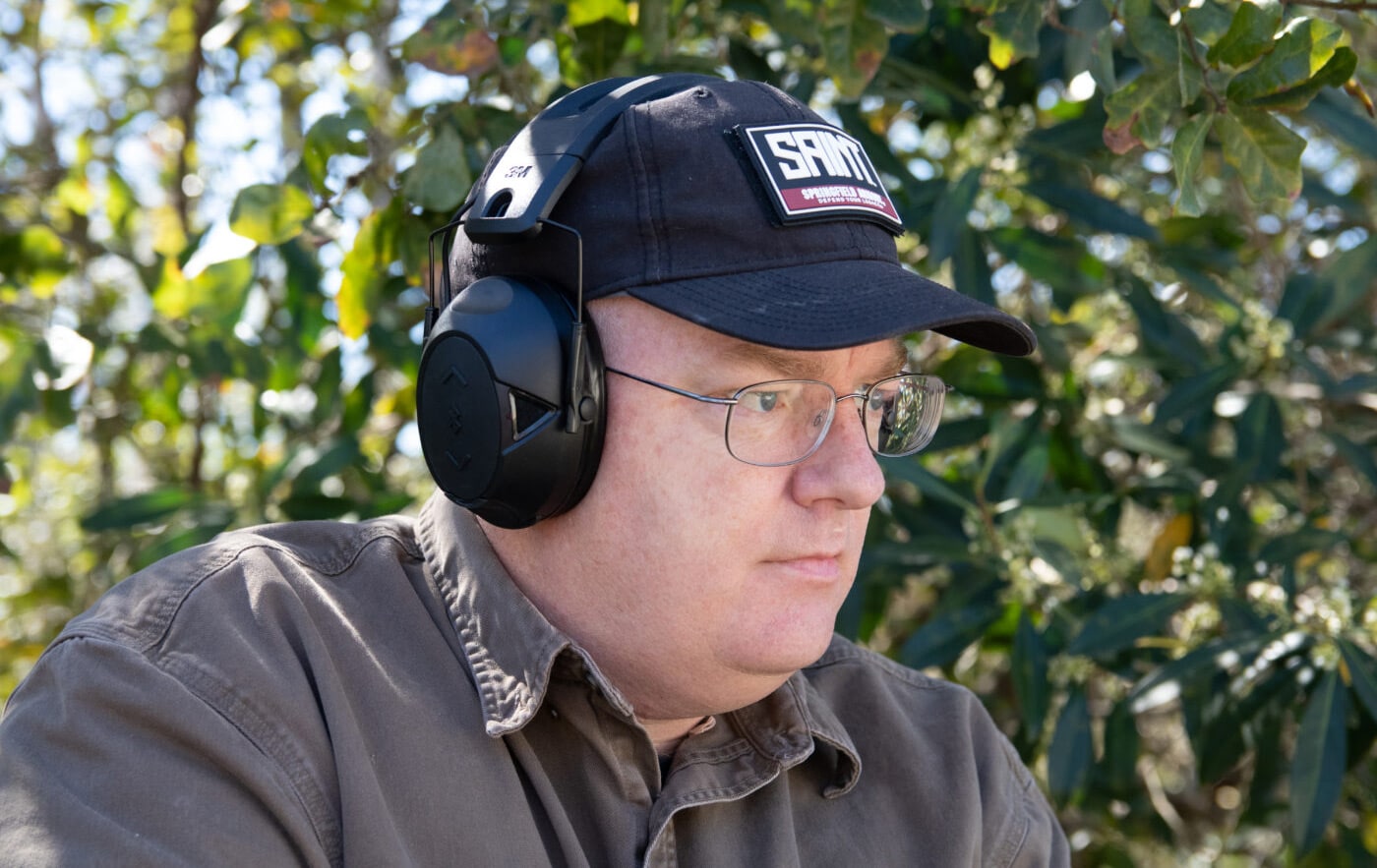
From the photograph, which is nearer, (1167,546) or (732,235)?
(732,235)

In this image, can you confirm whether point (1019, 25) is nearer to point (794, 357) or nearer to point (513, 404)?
point (794, 357)

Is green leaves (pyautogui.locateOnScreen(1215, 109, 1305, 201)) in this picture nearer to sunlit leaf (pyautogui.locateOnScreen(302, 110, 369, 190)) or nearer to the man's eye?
the man's eye

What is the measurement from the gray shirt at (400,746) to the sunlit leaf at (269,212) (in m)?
0.70

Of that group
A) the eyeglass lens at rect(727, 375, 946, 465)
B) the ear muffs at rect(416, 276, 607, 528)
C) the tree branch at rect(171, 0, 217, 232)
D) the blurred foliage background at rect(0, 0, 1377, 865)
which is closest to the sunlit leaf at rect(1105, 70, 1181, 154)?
the blurred foliage background at rect(0, 0, 1377, 865)

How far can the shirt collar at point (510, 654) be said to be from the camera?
4.46ft

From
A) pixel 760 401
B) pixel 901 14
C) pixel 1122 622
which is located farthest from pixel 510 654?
pixel 1122 622

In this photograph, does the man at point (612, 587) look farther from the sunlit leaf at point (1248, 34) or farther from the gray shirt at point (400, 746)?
the sunlit leaf at point (1248, 34)

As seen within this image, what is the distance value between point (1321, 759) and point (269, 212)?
6.47ft

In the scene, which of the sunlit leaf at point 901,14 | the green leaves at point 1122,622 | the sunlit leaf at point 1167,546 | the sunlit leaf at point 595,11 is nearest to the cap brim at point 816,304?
the sunlit leaf at point 901,14

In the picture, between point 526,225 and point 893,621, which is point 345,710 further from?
point 893,621

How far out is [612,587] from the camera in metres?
1.40

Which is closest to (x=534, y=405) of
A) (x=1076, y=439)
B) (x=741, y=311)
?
(x=741, y=311)

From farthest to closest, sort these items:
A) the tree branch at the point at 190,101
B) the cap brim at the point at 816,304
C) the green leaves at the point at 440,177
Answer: the tree branch at the point at 190,101
the green leaves at the point at 440,177
the cap brim at the point at 816,304

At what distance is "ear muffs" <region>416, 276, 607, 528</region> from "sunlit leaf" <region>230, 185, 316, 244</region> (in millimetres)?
822
